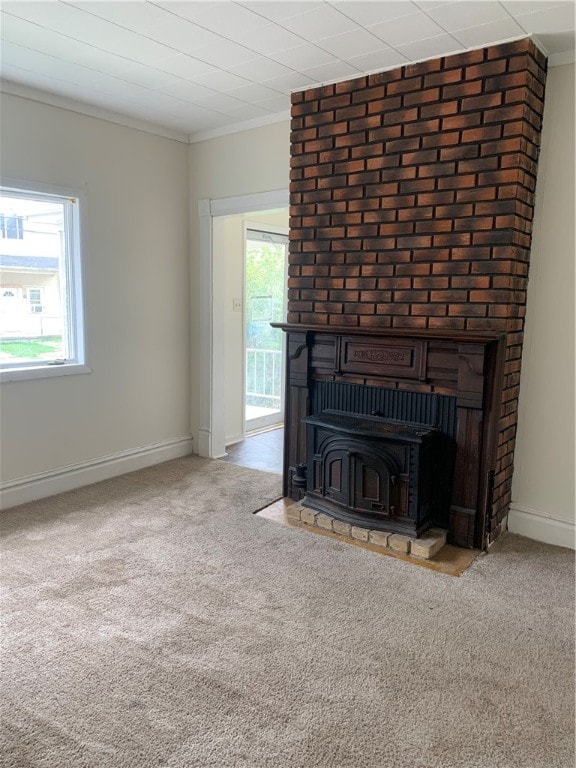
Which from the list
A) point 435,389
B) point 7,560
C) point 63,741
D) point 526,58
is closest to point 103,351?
point 7,560

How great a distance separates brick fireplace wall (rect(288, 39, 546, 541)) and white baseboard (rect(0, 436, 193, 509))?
1749mm

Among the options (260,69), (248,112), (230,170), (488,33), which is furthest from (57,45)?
(488,33)

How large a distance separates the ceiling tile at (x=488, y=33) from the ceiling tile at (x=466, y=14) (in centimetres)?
4

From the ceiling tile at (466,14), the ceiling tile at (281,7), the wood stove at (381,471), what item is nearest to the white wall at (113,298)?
the wood stove at (381,471)

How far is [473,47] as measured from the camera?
8.97 ft

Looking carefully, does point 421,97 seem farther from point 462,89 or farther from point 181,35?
point 181,35

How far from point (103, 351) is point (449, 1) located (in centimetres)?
292

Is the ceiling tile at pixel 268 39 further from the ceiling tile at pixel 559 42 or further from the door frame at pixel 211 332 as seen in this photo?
the door frame at pixel 211 332

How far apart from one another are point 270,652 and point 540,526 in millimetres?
1773

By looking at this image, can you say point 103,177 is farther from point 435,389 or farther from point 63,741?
point 63,741

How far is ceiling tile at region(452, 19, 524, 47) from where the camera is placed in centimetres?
251

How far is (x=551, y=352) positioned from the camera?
2949 mm

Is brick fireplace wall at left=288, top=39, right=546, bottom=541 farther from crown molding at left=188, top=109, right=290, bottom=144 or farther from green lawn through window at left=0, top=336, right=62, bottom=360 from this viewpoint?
green lawn through window at left=0, top=336, right=62, bottom=360

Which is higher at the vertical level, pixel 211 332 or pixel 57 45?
pixel 57 45
